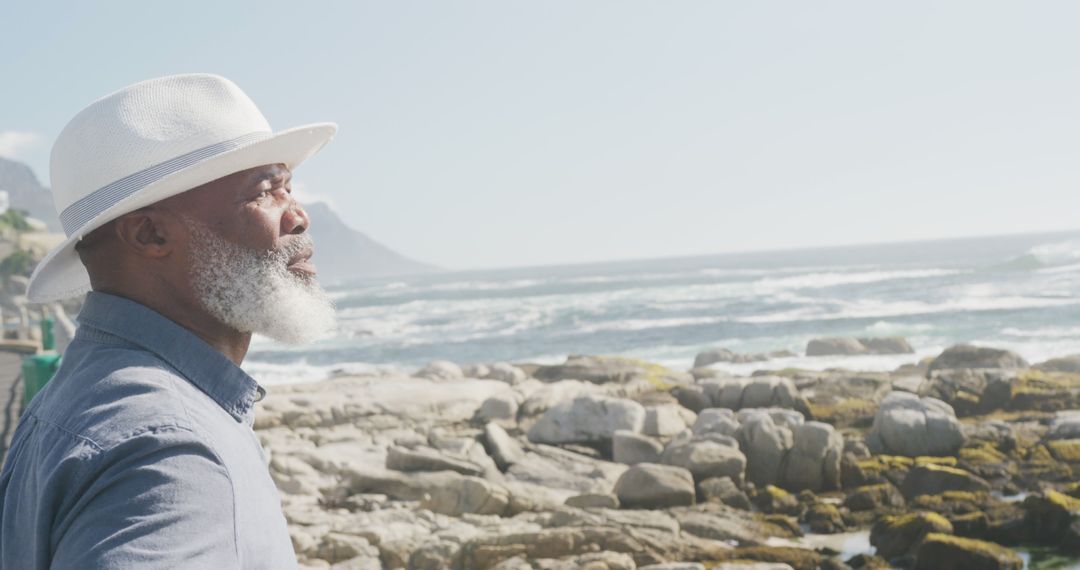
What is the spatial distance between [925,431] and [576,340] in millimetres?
30079

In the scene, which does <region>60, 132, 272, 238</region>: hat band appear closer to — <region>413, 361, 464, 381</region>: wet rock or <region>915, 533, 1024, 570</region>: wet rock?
<region>915, 533, 1024, 570</region>: wet rock

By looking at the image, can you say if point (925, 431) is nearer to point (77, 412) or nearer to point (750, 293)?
point (77, 412)

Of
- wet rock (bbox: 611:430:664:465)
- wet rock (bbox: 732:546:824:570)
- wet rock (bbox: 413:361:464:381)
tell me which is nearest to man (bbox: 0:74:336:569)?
wet rock (bbox: 732:546:824:570)

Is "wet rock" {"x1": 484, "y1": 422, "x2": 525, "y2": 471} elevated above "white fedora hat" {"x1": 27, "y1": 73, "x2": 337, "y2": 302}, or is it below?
below

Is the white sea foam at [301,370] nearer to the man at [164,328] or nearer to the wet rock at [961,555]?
the wet rock at [961,555]

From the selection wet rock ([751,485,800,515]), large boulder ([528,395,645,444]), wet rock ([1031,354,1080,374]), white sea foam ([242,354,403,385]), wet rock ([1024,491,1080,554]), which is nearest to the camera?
wet rock ([1024,491,1080,554])

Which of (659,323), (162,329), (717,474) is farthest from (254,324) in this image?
(659,323)

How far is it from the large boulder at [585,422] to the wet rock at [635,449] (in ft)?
1.87

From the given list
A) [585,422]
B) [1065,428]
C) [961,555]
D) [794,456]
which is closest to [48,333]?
[585,422]

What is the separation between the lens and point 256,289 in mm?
2057

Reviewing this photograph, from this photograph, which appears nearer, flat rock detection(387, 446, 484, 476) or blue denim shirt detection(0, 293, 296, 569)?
blue denim shirt detection(0, 293, 296, 569)

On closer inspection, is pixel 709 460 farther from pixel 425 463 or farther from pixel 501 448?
pixel 425 463

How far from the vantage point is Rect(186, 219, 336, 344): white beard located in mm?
1981

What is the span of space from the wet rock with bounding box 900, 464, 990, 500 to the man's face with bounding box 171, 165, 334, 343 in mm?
10735
